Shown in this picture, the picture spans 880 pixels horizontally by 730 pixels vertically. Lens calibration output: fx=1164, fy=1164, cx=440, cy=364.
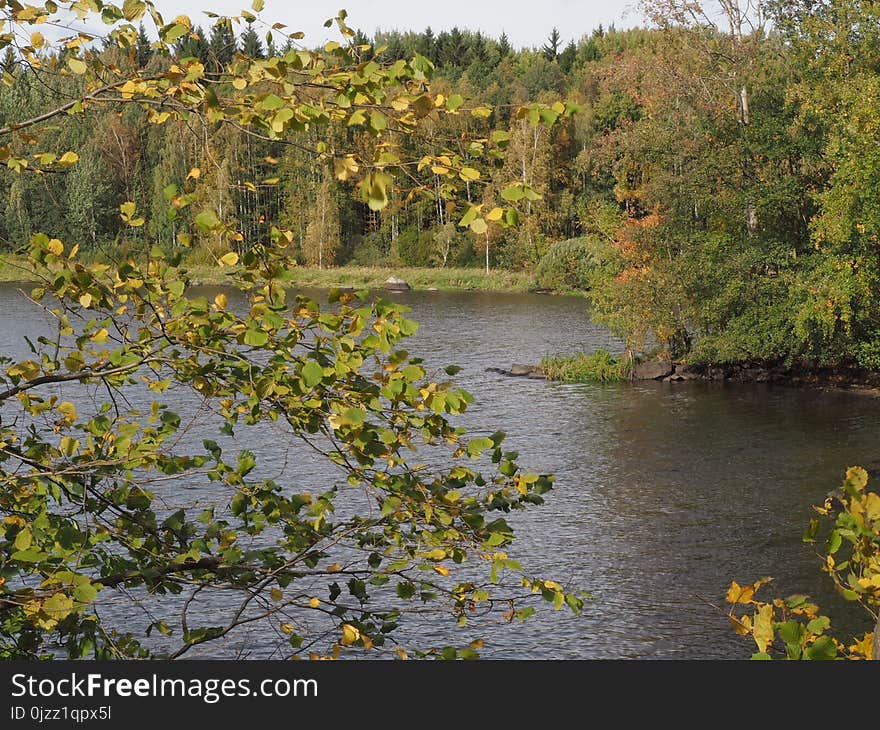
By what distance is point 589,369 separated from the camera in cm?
3634

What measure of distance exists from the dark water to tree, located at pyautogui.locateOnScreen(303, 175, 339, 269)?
47.2 meters

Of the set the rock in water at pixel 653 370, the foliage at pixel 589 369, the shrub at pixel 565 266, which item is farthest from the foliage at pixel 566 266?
the rock in water at pixel 653 370

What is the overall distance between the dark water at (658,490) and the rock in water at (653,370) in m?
1.21

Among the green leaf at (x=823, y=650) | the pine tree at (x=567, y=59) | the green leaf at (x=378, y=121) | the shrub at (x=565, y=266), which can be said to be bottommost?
the shrub at (x=565, y=266)

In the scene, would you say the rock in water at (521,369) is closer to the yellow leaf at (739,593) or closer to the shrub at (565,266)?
the shrub at (565,266)

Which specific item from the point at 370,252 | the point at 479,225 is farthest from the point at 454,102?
the point at 370,252

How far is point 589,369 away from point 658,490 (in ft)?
45.6

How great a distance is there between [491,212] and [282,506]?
2.13 meters

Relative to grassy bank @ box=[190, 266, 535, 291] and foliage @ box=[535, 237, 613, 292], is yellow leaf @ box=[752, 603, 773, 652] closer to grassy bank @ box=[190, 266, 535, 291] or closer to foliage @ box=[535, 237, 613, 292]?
foliage @ box=[535, 237, 613, 292]

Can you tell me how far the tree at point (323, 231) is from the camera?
8719cm

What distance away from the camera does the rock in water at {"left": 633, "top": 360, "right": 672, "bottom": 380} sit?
117 feet

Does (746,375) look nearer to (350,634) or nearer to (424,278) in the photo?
(350,634)

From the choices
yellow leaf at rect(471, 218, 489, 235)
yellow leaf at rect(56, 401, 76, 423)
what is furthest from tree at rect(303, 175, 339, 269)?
yellow leaf at rect(471, 218, 489, 235)
